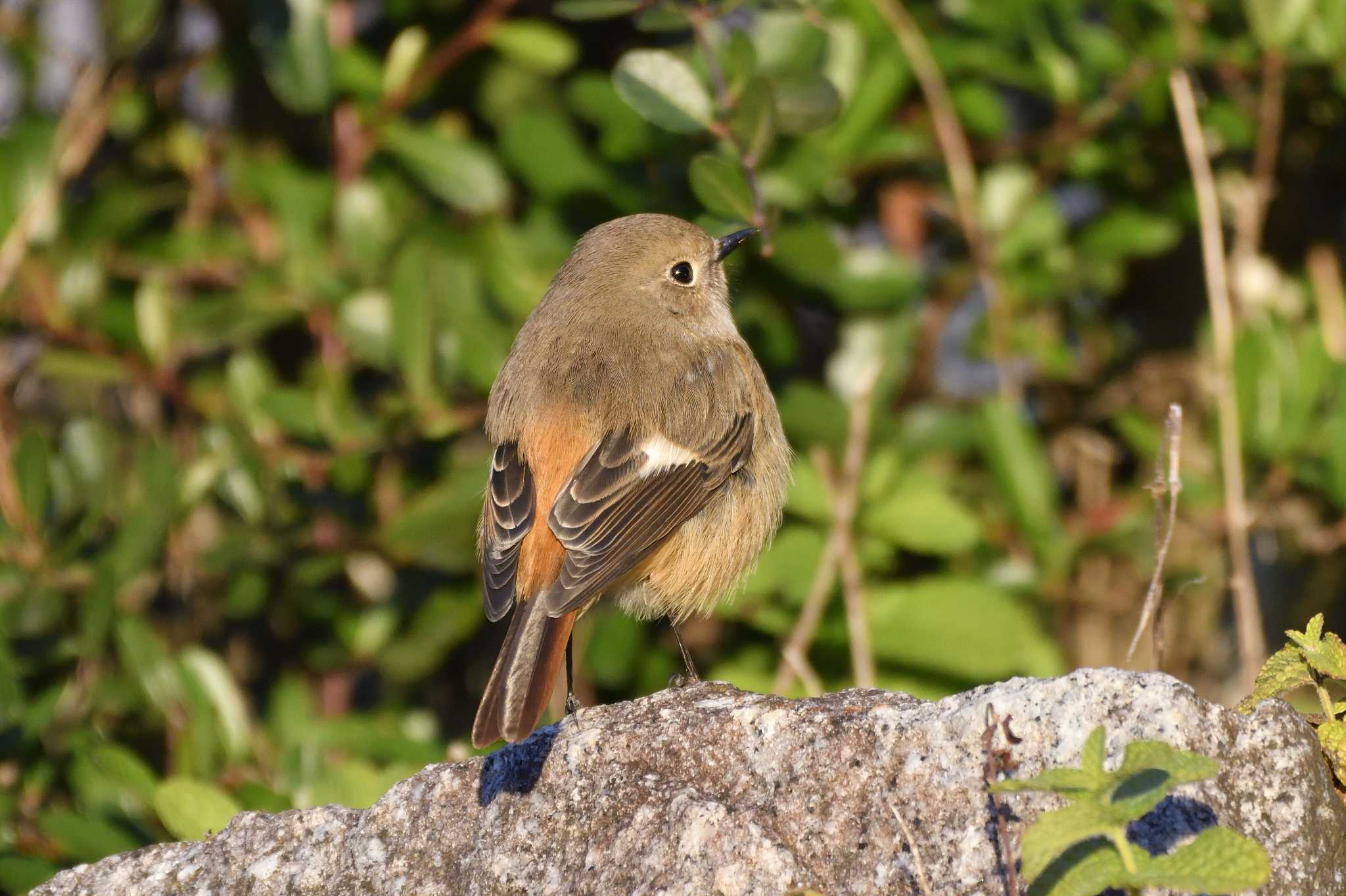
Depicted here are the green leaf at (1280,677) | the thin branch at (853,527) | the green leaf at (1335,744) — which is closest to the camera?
the green leaf at (1335,744)

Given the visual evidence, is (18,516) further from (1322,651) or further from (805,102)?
(1322,651)

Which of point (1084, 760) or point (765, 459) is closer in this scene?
point (1084, 760)

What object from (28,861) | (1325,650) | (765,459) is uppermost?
(1325,650)

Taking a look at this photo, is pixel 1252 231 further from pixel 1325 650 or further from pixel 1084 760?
pixel 1084 760

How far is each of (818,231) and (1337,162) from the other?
222 centimetres

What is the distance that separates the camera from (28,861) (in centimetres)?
388

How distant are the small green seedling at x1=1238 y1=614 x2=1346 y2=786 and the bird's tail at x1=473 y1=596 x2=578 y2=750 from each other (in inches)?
53.6

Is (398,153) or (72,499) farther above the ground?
(398,153)

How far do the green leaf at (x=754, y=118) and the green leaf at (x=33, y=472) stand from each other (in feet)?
7.51

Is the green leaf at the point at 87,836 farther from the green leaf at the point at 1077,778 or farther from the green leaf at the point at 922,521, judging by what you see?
the green leaf at the point at 1077,778

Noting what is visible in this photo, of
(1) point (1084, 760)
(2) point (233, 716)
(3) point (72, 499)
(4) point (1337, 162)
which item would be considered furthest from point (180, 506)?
(4) point (1337, 162)

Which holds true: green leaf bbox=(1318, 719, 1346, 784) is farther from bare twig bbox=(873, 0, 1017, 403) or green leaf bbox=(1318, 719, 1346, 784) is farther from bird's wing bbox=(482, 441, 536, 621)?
bare twig bbox=(873, 0, 1017, 403)

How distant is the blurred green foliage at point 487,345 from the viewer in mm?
4711

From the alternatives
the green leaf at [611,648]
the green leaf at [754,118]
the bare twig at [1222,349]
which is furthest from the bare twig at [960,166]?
the green leaf at [611,648]
